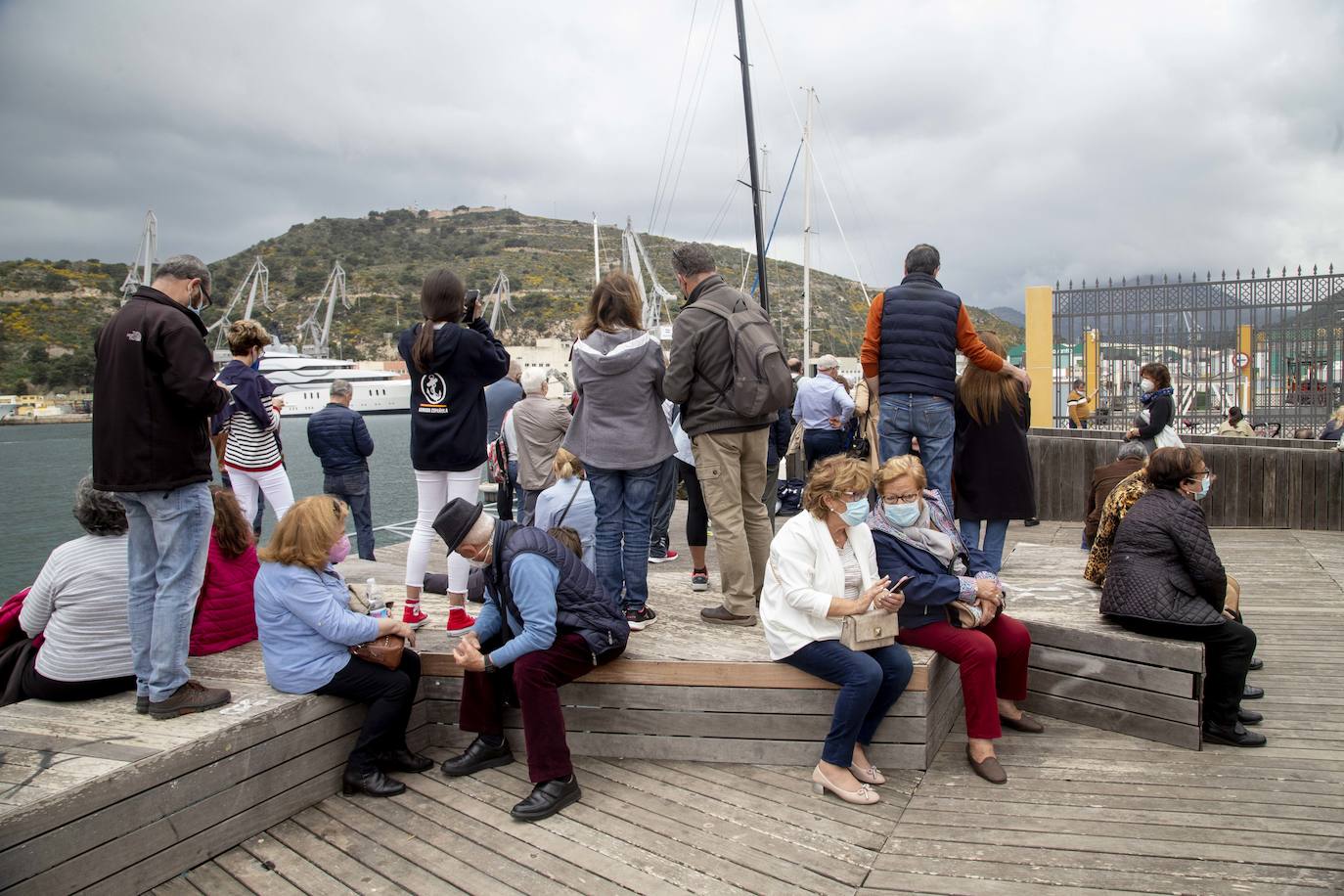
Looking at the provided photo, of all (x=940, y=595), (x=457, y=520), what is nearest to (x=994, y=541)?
(x=940, y=595)

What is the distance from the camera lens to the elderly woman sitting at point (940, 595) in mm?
3420

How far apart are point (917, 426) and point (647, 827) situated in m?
A: 2.51

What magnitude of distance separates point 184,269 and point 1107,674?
399 centimetres

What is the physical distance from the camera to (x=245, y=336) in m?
5.36

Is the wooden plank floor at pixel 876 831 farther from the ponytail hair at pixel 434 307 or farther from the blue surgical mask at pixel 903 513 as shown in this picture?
the ponytail hair at pixel 434 307

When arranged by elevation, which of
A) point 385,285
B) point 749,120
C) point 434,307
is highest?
point 385,285

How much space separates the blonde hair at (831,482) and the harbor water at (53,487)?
8.27ft

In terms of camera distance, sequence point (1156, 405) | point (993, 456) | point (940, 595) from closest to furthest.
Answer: point (940, 595) < point (993, 456) < point (1156, 405)

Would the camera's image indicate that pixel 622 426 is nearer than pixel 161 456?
No

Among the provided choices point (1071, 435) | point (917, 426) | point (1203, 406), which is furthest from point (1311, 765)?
point (1203, 406)

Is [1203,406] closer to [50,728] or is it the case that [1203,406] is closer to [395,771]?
[395,771]

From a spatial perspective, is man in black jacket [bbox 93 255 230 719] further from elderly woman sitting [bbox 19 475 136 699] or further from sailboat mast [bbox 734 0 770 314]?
sailboat mast [bbox 734 0 770 314]

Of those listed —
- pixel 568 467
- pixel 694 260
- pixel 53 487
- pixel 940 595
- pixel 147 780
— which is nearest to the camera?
pixel 147 780

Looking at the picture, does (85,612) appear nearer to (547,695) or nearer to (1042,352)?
(547,695)
